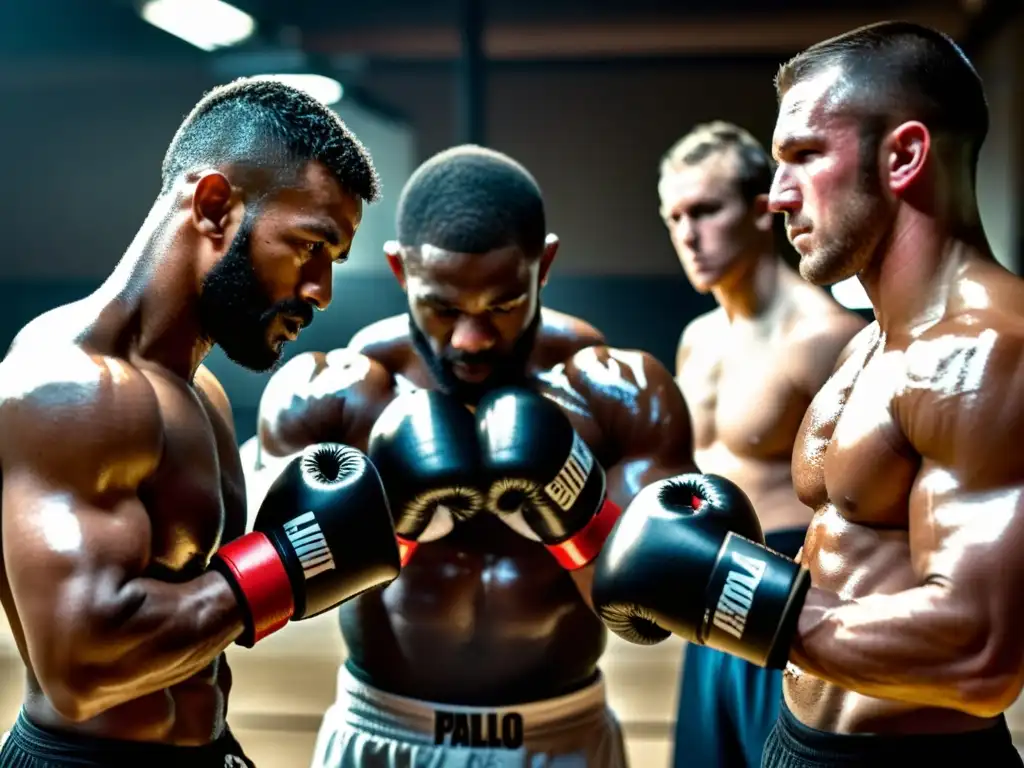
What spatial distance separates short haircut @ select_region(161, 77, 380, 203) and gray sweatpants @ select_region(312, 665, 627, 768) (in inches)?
38.7

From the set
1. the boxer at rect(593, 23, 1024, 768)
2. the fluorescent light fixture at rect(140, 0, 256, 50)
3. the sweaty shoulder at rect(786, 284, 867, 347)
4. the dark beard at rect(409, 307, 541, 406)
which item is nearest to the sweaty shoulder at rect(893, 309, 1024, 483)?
the boxer at rect(593, 23, 1024, 768)

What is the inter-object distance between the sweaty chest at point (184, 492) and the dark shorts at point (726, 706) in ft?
4.95

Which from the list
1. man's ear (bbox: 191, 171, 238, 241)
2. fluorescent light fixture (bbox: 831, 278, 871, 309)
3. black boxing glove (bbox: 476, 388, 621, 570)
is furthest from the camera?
fluorescent light fixture (bbox: 831, 278, 871, 309)

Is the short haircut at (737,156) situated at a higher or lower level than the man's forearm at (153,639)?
higher

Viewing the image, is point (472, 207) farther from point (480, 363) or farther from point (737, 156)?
point (737, 156)

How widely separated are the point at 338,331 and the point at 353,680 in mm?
4377

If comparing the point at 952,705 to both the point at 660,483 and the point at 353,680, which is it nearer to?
the point at 660,483

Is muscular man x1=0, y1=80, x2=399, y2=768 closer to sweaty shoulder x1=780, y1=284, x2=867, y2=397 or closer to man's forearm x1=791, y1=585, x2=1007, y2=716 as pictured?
man's forearm x1=791, y1=585, x2=1007, y2=716

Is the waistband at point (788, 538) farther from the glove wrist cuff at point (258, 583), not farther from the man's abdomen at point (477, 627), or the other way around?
the glove wrist cuff at point (258, 583)

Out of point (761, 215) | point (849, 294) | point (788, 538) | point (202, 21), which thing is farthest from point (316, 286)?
point (202, 21)

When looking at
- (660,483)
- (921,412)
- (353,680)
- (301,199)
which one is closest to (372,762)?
(353,680)

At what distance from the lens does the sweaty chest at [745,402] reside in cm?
281

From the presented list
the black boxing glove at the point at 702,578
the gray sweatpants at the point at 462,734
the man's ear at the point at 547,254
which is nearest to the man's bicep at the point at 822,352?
the man's ear at the point at 547,254

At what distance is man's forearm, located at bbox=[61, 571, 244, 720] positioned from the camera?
4.14 feet
